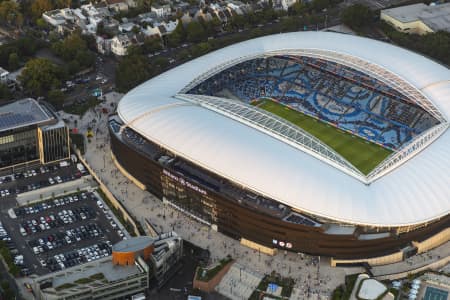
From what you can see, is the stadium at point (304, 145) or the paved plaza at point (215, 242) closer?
the paved plaza at point (215, 242)

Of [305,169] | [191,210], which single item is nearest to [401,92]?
[305,169]

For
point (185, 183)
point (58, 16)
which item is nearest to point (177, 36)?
point (58, 16)

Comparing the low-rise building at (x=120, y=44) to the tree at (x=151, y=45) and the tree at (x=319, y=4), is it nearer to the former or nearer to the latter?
the tree at (x=151, y=45)

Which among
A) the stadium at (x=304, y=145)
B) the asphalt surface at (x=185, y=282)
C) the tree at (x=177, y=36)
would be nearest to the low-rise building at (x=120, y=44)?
the tree at (x=177, y=36)

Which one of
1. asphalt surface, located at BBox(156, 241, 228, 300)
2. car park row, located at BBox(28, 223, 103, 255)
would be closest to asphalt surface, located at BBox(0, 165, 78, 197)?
car park row, located at BBox(28, 223, 103, 255)

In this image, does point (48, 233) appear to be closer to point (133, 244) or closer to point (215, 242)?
point (133, 244)
